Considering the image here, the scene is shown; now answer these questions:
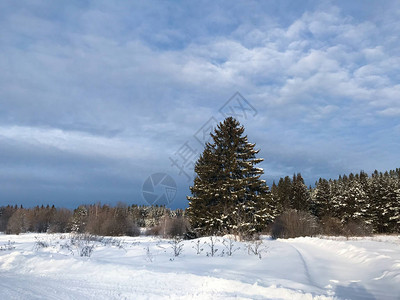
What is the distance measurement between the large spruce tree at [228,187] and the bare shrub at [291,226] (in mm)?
4619

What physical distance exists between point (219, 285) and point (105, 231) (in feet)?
123

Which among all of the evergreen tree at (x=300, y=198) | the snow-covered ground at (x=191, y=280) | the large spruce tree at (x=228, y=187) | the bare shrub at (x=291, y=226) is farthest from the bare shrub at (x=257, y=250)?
the evergreen tree at (x=300, y=198)

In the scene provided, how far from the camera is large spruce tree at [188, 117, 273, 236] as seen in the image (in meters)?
24.3

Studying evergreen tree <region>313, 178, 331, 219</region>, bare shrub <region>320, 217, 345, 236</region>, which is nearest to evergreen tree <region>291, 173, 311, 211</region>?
evergreen tree <region>313, 178, 331, 219</region>

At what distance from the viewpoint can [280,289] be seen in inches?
206

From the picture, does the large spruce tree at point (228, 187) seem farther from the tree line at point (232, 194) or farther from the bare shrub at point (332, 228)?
the bare shrub at point (332, 228)

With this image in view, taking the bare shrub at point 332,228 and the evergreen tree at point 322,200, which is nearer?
the bare shrub at point 332,228

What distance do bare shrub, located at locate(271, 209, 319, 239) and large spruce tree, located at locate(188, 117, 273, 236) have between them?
15.2ft

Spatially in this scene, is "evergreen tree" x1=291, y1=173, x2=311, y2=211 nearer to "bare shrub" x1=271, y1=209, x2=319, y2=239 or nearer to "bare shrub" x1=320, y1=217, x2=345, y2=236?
"bare shrub" x1=320, y1=217, x2=345, y2=236

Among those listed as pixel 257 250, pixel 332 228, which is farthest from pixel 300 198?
pixel 257 250

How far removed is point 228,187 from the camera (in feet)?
82.4

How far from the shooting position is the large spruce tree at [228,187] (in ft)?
79.7

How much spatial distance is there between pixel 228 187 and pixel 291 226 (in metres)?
8.75

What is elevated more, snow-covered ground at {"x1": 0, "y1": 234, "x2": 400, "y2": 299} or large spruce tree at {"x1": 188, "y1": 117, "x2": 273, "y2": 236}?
large spruce tree at {"x1": 188, "y1": 117, "x2": 273, "y2": 236}
